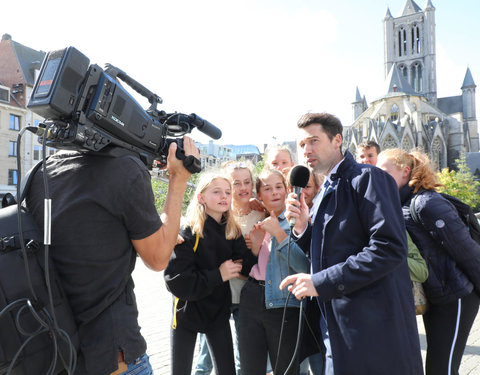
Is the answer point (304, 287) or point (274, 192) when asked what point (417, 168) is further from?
point (304, 287)

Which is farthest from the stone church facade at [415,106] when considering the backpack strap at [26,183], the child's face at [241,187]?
the backpack strap at [26,183]

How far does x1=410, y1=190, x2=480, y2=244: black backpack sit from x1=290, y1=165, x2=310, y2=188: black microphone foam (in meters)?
1.07

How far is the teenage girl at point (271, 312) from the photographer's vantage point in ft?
9.98

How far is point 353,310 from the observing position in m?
2.09

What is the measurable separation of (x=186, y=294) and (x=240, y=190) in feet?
4.35

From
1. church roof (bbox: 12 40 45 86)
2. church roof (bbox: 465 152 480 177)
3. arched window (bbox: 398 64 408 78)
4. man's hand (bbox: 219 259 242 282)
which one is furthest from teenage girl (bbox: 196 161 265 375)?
arched window (bbox: 398 64 408 78)

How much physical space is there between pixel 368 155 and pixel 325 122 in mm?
3280

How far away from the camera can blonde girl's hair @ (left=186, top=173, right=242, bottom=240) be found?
11.1ft

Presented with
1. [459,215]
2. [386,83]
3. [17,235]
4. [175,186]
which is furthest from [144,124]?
[386,83]

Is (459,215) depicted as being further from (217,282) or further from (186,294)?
(186,294)

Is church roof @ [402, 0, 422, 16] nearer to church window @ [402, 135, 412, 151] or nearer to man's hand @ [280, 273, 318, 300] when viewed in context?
church window @ [402, 135, 412, 151]

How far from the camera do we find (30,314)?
1498mm

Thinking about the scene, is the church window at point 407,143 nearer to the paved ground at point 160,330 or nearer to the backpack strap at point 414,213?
the paved ground at point 160,330

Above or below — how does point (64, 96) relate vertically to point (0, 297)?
above
